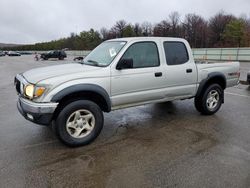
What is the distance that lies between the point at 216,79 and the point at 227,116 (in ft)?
3.12

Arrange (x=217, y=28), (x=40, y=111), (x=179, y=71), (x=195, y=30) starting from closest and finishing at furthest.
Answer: (x=40, y=111) < (x=179, y=71) < (x=217, y=28) < (x=195, y=30)

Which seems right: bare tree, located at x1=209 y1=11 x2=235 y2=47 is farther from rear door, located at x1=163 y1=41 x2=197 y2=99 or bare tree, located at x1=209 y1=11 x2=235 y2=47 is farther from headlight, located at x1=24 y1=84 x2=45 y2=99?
headlight, located at x1=24 y1=84 x2=45 y2=99

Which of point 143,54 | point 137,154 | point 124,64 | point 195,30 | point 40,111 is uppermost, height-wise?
point 195,30

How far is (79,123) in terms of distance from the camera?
411 centimetres

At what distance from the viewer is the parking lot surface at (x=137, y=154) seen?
3.13 m

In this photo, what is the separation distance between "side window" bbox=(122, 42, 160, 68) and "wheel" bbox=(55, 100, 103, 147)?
120 cm

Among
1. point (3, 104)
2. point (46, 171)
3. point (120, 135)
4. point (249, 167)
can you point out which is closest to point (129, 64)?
point (120, 135)

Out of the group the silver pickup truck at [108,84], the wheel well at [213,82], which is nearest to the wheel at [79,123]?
the silver pickup truck at [108,84]

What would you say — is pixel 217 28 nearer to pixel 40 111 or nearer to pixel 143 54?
pixel 143 54

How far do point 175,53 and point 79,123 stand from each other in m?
2.64

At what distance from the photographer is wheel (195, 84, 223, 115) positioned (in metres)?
5.79

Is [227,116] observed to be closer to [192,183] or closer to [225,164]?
[225,164]

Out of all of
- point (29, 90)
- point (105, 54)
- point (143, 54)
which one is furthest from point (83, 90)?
point (143, 54)

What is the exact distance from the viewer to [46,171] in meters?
3.34
